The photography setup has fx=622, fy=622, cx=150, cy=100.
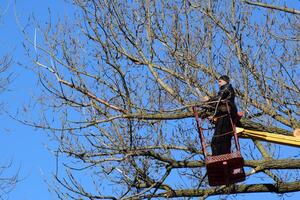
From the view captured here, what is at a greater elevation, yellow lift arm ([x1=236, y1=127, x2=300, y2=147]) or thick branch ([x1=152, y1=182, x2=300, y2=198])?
yellow lift arm ([x1=236, y1=127, x2=300, y2=147])

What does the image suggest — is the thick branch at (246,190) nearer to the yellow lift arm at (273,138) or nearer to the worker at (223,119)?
the yellow lift arm at (273,138)

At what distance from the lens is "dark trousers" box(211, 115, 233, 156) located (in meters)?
7.96

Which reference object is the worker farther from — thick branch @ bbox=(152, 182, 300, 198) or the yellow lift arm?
thick branch @ bbox=(152, 182, 300, 198)

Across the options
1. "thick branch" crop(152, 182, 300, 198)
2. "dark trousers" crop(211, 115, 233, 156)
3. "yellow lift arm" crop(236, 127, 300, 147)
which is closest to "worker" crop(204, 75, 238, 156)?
"dark trousers" crop(211, 115, 233, 156)

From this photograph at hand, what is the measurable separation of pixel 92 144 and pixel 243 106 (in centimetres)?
245

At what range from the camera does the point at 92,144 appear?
31.7 feet

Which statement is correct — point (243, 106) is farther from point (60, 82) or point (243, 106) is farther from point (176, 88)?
point (60, 82)

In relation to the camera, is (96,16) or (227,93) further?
(96,16)

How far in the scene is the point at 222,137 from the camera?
7.99 meters

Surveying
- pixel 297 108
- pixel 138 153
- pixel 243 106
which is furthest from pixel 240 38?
pixel 138 153

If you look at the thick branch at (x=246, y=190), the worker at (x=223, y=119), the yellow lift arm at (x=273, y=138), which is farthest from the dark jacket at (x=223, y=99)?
the thick branch at (x=246, y=190)

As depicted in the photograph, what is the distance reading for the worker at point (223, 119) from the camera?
7883 millimetres

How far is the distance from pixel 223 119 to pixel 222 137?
0.76 ft

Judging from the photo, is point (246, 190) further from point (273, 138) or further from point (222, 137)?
point (222, 137)
